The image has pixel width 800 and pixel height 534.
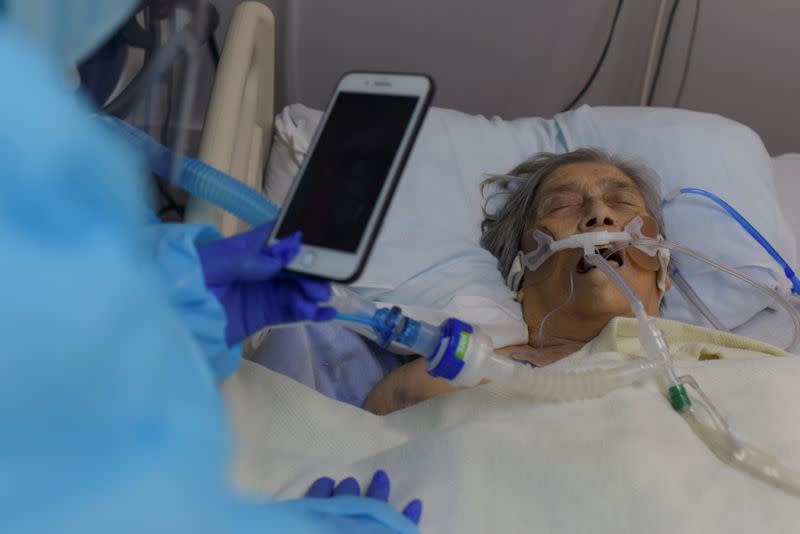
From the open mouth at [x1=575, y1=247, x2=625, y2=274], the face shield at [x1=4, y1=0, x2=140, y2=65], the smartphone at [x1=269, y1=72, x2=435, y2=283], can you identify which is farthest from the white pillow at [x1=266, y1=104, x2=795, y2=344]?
the face shield at [x1=4, y1=0, x2=140, y2=65]

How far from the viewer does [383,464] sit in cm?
99

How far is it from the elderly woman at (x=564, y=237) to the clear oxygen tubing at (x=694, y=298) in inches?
3.3

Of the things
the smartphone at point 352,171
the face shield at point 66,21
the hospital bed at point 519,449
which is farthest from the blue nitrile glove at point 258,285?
the face shield at point 66,21

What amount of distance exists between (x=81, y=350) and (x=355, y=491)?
0.61 meters

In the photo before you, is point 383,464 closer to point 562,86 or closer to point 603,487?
point 603,487

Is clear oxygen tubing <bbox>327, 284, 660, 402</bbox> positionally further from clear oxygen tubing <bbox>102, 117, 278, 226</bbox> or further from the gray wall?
the gray wall

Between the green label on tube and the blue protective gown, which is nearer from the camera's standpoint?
the blue protective gown

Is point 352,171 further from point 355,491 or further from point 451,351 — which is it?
point 355,491

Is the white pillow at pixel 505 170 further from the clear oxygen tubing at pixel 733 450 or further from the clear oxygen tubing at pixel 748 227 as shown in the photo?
the clear oxygen tubing at pixel 733 450

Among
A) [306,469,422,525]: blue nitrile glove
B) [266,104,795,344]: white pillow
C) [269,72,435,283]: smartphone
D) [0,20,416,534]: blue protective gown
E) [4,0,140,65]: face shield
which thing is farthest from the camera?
[266,104,795,344]: white pillow

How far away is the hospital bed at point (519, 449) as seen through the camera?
3.06ft

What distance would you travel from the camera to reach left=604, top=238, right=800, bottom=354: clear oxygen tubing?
1.47m

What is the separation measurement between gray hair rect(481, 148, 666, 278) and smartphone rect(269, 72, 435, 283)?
89cm

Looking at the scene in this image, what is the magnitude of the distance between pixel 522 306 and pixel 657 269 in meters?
0.30
